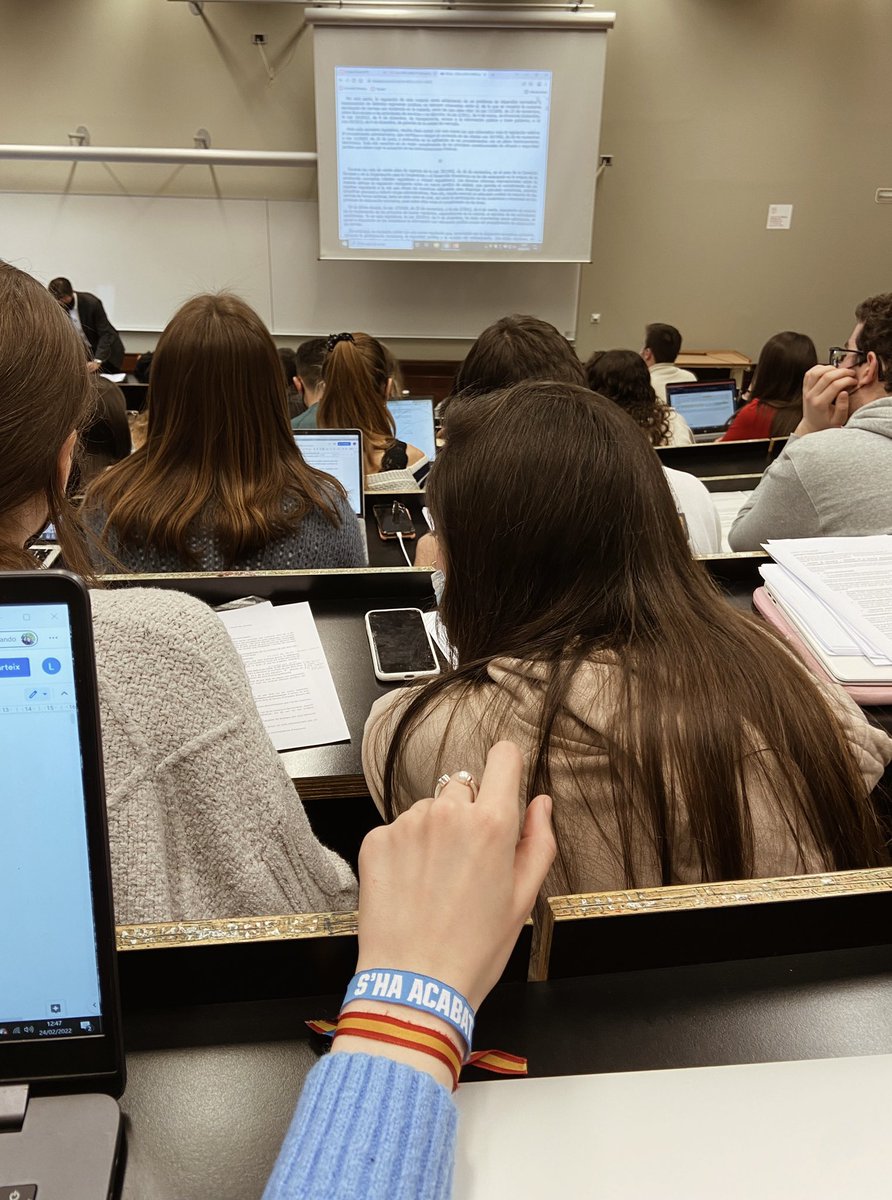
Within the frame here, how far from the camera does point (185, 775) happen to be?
0.66 metres

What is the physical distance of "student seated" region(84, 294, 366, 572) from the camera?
153 centimetres

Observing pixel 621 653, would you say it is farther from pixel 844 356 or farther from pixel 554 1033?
pixel 844 356

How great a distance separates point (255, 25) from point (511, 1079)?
6123mm

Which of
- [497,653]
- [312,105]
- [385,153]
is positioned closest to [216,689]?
[497,653]

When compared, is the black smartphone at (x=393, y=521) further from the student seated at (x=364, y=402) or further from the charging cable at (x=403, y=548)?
the student seated at (x=364, y=402)

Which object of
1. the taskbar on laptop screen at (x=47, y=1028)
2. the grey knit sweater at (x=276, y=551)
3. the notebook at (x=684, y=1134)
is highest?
the taskbar on laptop screen at (x=47, y=1028)

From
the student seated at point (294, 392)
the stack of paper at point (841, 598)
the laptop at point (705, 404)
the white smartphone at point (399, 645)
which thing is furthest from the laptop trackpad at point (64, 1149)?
the laptop at point (705, 404)

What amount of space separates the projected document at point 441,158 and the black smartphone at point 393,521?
3887mm

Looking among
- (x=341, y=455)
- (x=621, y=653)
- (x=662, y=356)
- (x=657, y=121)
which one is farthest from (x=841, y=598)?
(x=657, y=121)

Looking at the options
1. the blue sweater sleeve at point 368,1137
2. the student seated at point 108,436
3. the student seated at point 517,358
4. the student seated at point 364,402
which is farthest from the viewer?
the student seated at point 364,402

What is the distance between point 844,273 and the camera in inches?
231

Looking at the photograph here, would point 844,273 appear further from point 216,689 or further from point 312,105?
point 216,689

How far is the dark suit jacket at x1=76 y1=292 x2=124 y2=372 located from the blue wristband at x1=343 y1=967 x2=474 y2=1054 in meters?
5.50

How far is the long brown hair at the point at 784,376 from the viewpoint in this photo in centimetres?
312
